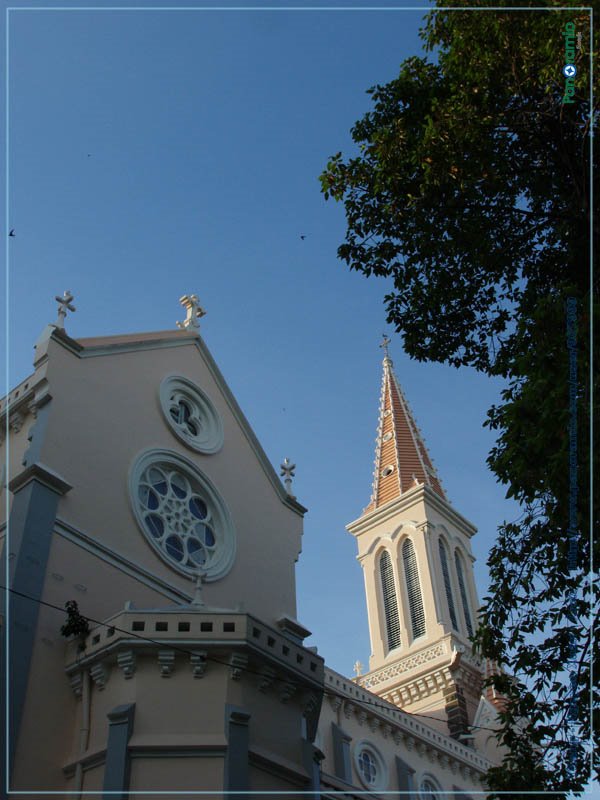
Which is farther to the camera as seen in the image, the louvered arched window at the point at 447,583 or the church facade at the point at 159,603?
the louvered arched window at the point at 447,583

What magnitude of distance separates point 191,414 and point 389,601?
87.9 ft

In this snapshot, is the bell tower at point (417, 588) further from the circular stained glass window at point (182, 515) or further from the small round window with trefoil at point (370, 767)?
the circular stained glass window at point (182, 515)

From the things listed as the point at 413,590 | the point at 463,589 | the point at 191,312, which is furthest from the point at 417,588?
the point at 191,312

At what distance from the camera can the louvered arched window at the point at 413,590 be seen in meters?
44.2

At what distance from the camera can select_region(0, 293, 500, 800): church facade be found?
14.0m

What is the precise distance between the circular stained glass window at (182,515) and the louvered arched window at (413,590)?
2525 cm

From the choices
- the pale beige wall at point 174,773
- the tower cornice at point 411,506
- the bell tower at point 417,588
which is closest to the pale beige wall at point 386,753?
the bell tower at point 417,588

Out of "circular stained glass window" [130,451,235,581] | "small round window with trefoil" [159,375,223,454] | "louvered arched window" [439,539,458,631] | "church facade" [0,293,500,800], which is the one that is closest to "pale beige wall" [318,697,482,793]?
"church facade" [0,293,500,800]

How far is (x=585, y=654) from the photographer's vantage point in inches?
413

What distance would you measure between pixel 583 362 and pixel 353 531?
129 feet

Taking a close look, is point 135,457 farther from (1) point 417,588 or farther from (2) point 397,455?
(2) point 397,455

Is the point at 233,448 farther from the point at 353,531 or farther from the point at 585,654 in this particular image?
the point at 353,531

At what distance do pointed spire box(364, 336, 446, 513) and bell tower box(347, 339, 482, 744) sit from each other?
6 centimetres

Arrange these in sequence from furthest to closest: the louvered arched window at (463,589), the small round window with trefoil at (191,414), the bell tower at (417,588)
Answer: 1. the louvered arched window at (463,589)
2. the bell tower at (417,588)
3. the small round window with trefoil at (191,414)
